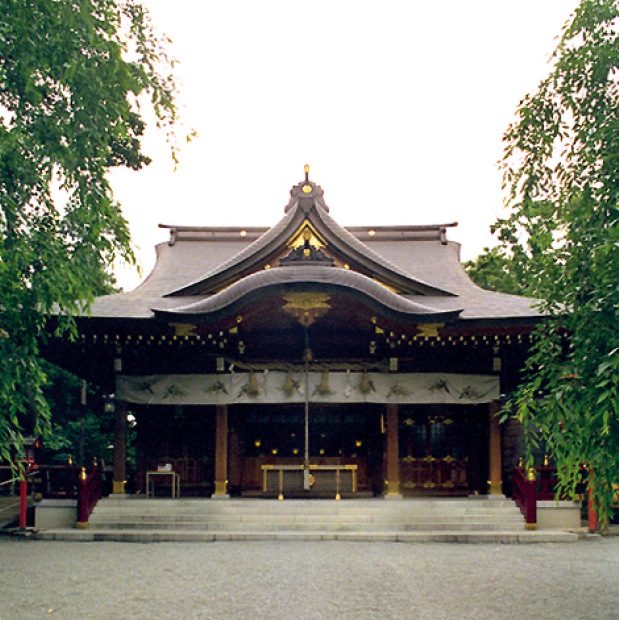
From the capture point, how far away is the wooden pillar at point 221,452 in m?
14.3

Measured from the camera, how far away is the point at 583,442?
6.07 metres

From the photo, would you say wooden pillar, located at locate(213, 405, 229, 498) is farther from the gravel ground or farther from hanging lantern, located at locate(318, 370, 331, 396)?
the gravel ground

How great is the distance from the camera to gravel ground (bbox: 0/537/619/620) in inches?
285

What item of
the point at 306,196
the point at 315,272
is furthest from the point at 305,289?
the point at 306,196

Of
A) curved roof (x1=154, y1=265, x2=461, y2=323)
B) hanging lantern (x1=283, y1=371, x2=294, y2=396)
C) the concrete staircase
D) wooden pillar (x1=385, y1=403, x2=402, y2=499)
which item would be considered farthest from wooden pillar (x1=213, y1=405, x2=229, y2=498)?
wooden pillar (x1=385, y1=403, x2=402, y2=499)

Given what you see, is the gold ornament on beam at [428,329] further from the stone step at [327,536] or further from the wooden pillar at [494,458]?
the stone step at [327,536]

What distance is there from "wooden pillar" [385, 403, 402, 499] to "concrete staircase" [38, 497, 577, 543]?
288mm

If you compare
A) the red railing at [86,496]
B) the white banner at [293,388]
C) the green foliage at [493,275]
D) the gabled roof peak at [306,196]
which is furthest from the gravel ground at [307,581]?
the green foliage at [493,275]

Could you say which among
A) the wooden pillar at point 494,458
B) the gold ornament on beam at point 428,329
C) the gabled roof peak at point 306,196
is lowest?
the wooden pillar at point 494,458

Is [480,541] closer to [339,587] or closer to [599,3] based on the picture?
[339,587]

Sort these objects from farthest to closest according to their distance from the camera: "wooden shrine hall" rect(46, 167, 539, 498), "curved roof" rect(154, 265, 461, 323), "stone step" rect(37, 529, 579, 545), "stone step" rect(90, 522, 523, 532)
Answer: "wooden shrine hall" rect(46, 167, 539, 498)
"curved roof" rect(154, 265, 461, 323)
"stone step" rect(90, 522, 523, 532)
"stone step" rect(37, 529, 579, 545)

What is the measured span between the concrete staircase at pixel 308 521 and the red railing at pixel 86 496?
0.15 meters

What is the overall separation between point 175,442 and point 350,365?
400 cm

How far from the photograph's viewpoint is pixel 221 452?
14.5 m
